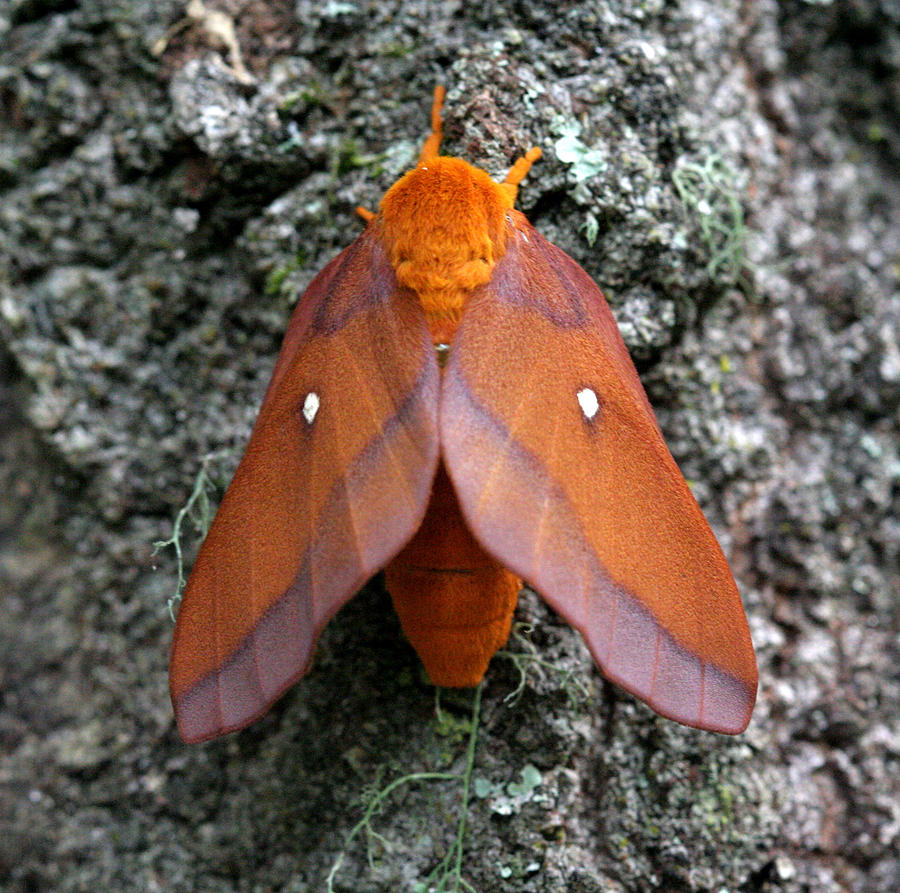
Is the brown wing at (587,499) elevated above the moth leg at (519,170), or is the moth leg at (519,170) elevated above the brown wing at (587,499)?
the moth leg at (519,170)

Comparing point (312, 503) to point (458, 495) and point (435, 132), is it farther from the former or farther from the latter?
point (435, 132)

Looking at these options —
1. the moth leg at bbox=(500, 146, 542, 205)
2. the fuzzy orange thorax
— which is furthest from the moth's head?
the moth leg at bbox=(500, 146, 542, 205)

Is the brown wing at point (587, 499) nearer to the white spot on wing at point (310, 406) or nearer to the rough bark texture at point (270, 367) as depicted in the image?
the white spot on wing at point (310, 406)

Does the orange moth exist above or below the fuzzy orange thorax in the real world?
below

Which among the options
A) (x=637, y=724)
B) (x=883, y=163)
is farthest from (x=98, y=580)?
(x=883, y=163)

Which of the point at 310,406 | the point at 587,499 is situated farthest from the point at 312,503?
the point at 587,499

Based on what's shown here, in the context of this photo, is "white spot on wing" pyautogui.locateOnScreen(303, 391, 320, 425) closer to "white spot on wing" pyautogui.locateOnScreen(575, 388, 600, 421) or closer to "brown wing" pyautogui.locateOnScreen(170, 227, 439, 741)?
"brown wing" pyautogui.locateOnScreen(170, 227, 439, 741)

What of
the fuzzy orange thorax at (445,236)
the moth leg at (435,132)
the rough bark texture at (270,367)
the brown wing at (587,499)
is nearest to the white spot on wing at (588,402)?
the brown wing at (587,499)
